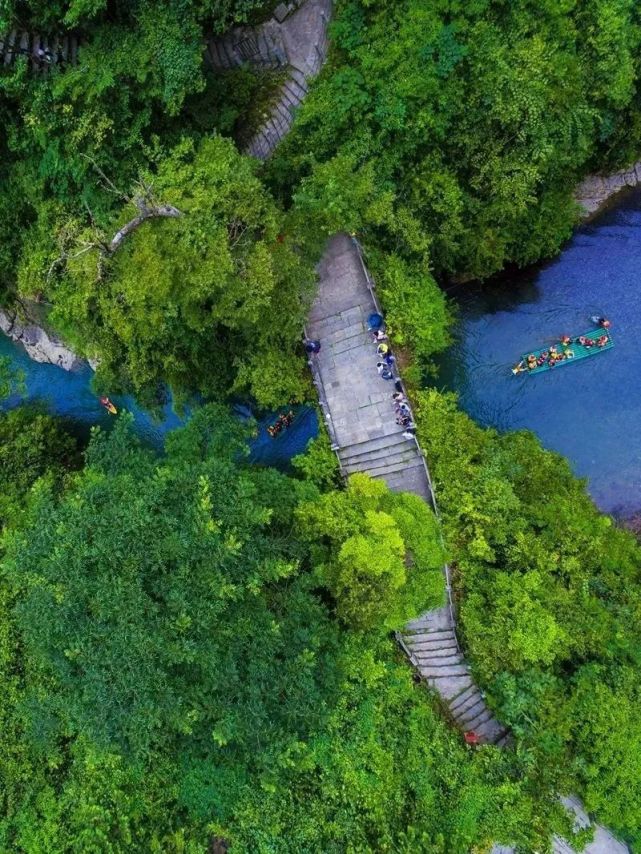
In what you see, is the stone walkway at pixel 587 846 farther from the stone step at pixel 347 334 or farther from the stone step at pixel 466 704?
the stone step at pixel 347 334

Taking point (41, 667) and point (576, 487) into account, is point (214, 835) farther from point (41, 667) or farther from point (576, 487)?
point (576, 487)

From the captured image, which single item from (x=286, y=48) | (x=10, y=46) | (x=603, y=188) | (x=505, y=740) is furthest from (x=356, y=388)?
(x=10, y=46)

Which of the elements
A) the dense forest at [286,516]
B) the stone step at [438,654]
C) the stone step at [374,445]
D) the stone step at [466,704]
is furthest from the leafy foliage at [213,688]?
the stone step at [374,445]

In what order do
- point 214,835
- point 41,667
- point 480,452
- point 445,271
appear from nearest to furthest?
1. point 214,835
2. point 41,667
3. point 480,452
4. point 445,271

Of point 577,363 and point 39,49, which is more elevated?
point 39,49

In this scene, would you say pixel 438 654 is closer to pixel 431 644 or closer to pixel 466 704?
pixel 431 644

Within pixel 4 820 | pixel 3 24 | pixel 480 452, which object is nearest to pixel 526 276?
→ pixel 480 452
